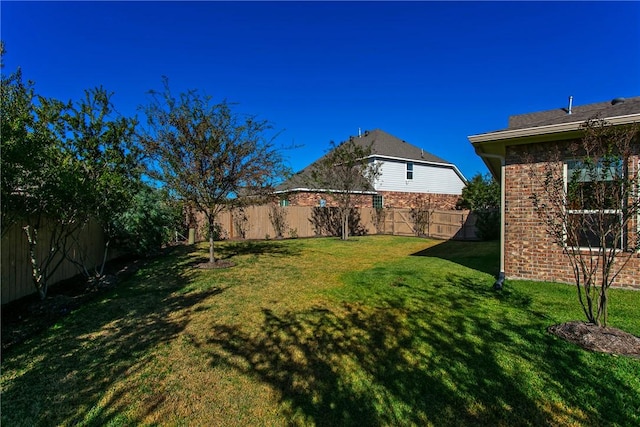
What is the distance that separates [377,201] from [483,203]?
25.3ft

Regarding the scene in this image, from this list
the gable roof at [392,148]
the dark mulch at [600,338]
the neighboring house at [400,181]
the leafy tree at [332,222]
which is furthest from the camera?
the gable roof at [392,148]

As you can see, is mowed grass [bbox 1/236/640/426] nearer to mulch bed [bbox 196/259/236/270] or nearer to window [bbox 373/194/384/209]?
mulch bed [bbox 196/259/236/270]

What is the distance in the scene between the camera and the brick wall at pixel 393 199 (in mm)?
19844

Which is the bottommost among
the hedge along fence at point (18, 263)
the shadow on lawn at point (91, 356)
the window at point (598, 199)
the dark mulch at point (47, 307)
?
the shadow on lawn at point (91, 356)

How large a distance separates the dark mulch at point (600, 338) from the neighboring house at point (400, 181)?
52.5 feet

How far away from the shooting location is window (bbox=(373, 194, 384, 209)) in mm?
22359

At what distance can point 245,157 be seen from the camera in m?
8.94

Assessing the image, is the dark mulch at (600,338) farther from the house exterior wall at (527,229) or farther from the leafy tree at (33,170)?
the leafy tree at (33,170)

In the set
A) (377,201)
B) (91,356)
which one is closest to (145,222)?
(91,356)

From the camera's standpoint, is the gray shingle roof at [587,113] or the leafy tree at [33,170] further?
the gray shingle roof at [587,113]

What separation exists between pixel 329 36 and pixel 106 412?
1194 centimetres

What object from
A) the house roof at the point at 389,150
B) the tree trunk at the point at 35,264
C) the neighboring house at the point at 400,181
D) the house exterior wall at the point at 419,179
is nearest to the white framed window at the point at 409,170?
the neighboring house at the point at 400,181

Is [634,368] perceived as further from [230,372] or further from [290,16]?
[290,16]

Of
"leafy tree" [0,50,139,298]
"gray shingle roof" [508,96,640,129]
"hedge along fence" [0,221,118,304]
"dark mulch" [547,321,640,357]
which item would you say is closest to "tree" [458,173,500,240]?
"gray shingle roof" [508,96,640,129]
